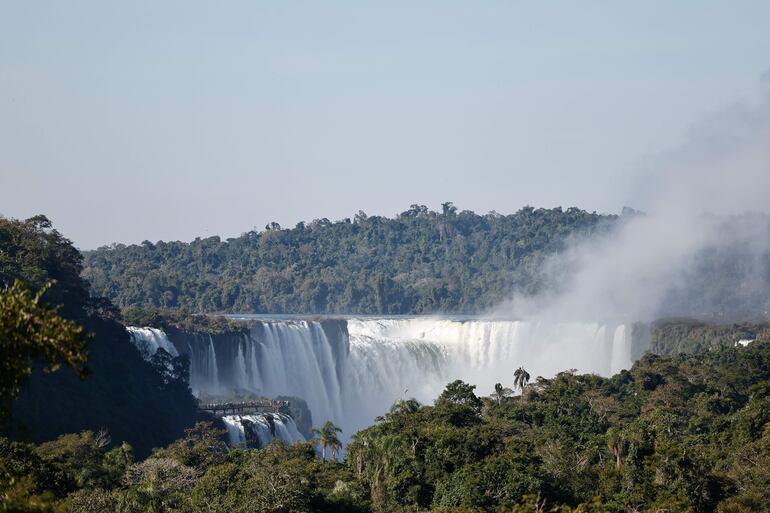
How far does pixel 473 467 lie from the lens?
131 feet

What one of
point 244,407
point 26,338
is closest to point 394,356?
point 244,407

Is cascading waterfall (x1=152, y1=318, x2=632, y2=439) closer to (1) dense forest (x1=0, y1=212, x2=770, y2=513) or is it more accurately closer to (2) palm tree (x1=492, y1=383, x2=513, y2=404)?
(1) dense forest (x1=0, y1=212, x2=770, y2=513)

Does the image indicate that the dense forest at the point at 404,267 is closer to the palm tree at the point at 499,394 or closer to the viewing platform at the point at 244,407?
the palm tree at the point at 499,394

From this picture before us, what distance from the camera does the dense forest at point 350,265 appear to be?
138 meters

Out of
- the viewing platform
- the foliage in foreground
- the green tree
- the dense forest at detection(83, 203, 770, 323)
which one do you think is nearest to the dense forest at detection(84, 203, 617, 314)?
the dense forest at detection(83, 203, 770, 323)

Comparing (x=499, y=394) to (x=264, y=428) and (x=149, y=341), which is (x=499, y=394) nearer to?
(x=264, y=428)

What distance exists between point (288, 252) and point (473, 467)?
137 m

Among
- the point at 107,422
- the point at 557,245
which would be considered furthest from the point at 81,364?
the point at 557,245

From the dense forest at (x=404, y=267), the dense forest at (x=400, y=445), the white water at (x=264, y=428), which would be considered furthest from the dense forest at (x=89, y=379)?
the dense forest at (x=404, y=267)

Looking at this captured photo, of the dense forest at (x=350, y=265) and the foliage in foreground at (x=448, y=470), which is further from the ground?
the dense forest at (x=350, y=265)

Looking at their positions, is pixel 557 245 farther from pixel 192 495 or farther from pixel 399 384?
pixel 192 495

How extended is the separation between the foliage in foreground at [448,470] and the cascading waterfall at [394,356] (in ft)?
89.5

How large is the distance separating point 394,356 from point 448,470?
5193cm

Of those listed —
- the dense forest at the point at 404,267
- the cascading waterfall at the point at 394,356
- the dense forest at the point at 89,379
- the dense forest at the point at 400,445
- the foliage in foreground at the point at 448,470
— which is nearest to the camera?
the foliage in foreground at the point at 448,470
